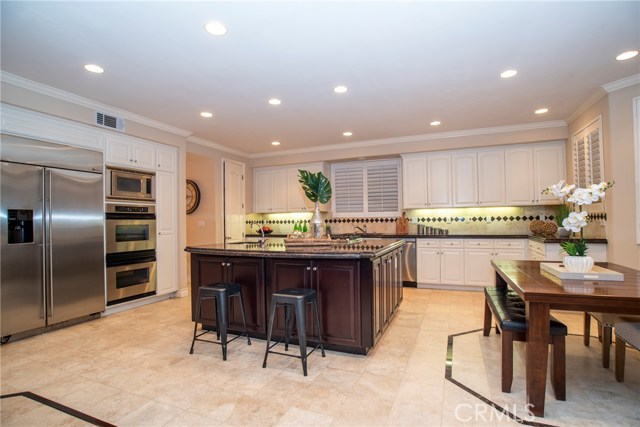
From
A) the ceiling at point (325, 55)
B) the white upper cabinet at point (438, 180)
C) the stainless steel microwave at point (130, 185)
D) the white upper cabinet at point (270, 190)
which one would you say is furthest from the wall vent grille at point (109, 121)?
the white upper cabinet at point (438, 180)

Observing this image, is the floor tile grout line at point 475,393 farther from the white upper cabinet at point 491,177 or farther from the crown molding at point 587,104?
the crown molding at point 587,104

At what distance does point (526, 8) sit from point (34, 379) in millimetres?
4477

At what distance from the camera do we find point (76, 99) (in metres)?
3.70

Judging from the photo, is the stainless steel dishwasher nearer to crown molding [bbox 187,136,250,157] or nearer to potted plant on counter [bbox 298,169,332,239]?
potted plant on counter [bbox 298,169,332,239]

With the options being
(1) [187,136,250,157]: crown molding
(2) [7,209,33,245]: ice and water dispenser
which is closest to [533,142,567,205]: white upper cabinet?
(1) [187,136,250,157]: crown molding

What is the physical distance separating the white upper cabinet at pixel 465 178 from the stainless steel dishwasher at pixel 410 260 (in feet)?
3.27

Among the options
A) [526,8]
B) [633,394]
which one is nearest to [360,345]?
[633,394]

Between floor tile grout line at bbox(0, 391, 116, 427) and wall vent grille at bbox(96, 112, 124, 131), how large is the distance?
2935mm

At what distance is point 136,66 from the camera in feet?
9.81

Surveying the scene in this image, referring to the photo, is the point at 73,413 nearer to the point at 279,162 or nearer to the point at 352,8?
the point at 352,8

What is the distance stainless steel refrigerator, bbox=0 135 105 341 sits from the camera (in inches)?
125

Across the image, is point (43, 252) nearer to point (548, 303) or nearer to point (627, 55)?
point (548, 303)

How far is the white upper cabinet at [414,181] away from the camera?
5727 millimetres

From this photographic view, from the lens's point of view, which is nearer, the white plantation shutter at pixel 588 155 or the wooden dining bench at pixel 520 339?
the wooden dining bench at pixel 520 339
